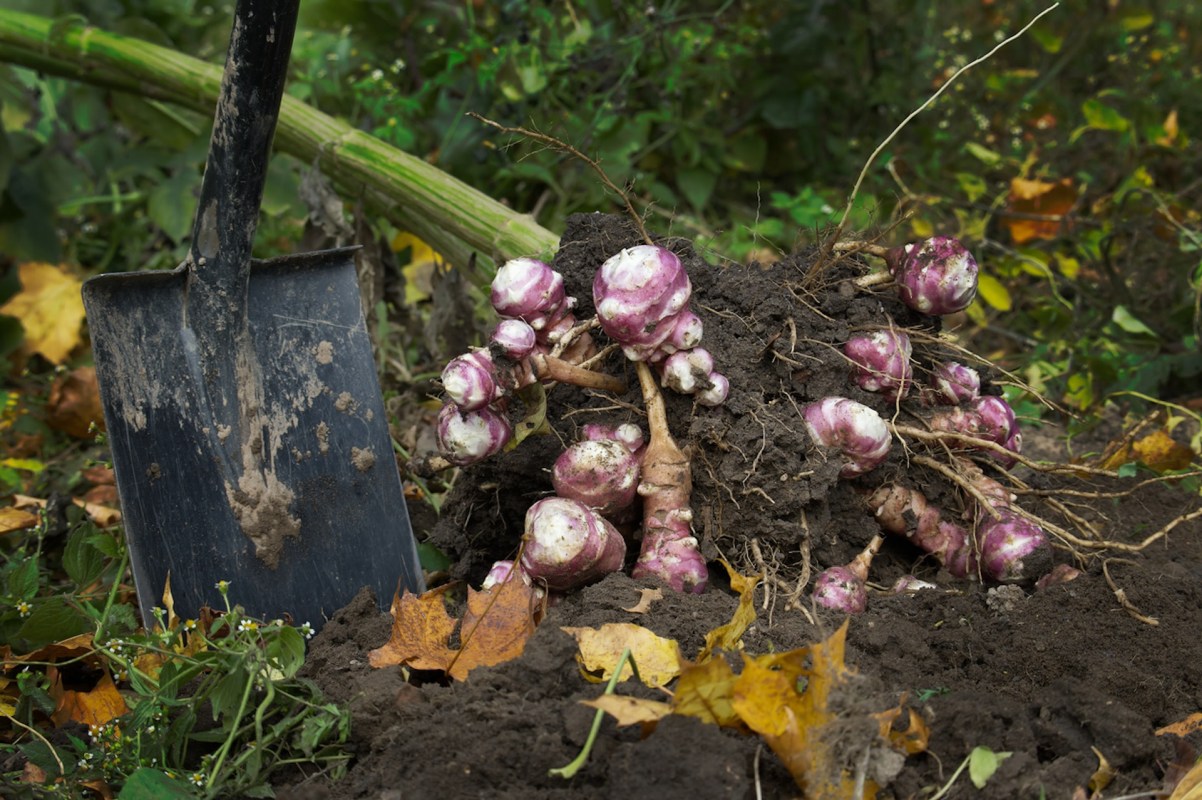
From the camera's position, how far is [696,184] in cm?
387

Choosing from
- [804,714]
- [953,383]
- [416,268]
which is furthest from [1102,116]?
[804,714]

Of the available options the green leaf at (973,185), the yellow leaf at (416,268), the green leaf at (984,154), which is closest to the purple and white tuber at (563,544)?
the yellow leaf at (416,268)

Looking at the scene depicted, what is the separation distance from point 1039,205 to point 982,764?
2.52 metres

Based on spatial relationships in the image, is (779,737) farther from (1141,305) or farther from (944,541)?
(1141,305)

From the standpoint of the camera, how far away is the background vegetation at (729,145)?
3031 mm

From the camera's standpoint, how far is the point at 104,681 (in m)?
1.70

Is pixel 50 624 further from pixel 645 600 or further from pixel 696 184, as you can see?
pixel 696 184

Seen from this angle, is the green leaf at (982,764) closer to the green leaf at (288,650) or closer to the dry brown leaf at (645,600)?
the dry brown leaf at (645,600)

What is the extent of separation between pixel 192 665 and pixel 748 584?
0.79 meters

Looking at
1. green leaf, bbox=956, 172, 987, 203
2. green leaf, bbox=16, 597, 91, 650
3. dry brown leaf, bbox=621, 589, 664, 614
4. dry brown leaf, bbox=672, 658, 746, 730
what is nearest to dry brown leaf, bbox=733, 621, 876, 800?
dry brown leaf, bbox=672, 658, 746, 730

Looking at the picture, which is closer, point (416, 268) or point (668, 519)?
point (668, 519)

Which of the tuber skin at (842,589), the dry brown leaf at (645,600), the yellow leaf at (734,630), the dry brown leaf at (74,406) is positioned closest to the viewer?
the yellow leaf at (734,630)

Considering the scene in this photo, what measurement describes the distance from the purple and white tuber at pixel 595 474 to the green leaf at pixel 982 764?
70cm

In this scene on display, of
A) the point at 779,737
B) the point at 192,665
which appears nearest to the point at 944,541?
the point at 779,737
